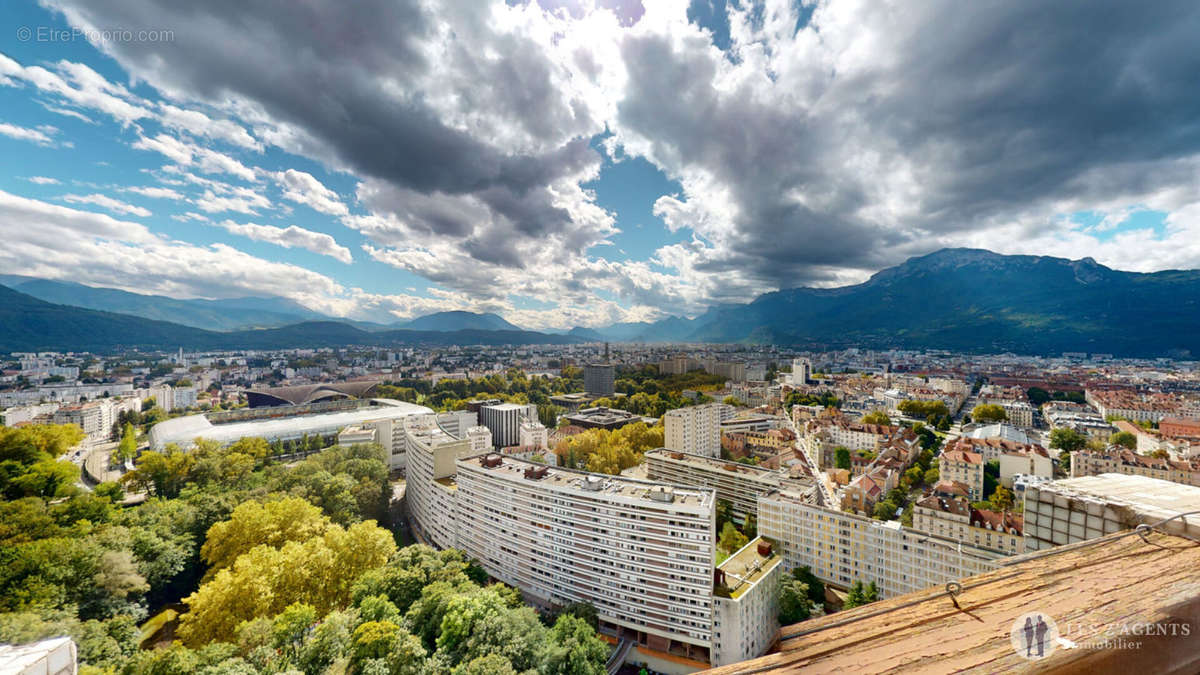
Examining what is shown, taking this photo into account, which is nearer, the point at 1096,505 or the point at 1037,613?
the point at 1037,613

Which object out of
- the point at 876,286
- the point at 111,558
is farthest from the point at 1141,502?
the point at 876,286

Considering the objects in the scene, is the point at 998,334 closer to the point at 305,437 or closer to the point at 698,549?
the point at 698,549

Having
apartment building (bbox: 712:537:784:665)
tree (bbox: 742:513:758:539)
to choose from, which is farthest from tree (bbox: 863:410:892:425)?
apartment building (bbox: 712:537:784:665)

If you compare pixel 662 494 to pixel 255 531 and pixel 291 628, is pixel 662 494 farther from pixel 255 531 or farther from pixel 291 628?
pixel 255 531

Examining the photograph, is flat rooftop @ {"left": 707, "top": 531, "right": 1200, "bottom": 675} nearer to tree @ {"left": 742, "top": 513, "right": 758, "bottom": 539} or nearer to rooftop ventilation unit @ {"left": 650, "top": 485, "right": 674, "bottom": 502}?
rooftop ventilation unit @ {"left": 650, "top": 485, "right": 674, "bottom": 502}

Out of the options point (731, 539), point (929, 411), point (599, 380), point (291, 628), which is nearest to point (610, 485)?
point (731, 539)

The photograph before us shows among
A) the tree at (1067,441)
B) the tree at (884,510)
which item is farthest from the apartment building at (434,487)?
the tree at (1067,441)
